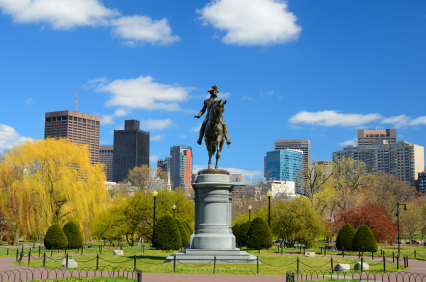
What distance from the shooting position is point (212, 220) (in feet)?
70.5

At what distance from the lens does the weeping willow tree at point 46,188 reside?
128ft

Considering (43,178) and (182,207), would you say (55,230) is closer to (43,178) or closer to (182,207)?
(43,178)

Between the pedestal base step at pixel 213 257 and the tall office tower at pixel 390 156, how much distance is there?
487 ft

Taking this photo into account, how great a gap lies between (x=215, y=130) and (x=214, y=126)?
0.22 m

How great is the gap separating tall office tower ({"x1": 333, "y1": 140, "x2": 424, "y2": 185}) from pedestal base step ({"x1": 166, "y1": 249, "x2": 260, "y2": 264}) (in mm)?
148383

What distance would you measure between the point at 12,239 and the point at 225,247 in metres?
33.9

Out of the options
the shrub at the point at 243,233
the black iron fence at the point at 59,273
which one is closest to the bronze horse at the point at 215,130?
the black iron fence at the point at 59,273

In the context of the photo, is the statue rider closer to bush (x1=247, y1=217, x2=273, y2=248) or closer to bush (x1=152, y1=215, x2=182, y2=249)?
bush (x1=152, y1=215, x2=182, y2=249)

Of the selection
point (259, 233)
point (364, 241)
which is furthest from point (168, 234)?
point (364, 241)

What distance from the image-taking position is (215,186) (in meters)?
21.6

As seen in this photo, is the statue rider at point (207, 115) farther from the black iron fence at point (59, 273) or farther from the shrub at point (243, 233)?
the shrub at point (243, 233)

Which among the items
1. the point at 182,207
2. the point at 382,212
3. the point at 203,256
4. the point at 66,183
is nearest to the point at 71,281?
the point at 203,256

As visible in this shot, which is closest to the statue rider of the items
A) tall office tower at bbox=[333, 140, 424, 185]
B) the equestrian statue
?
the equestrian statue

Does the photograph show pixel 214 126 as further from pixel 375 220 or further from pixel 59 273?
pixel 375 220
